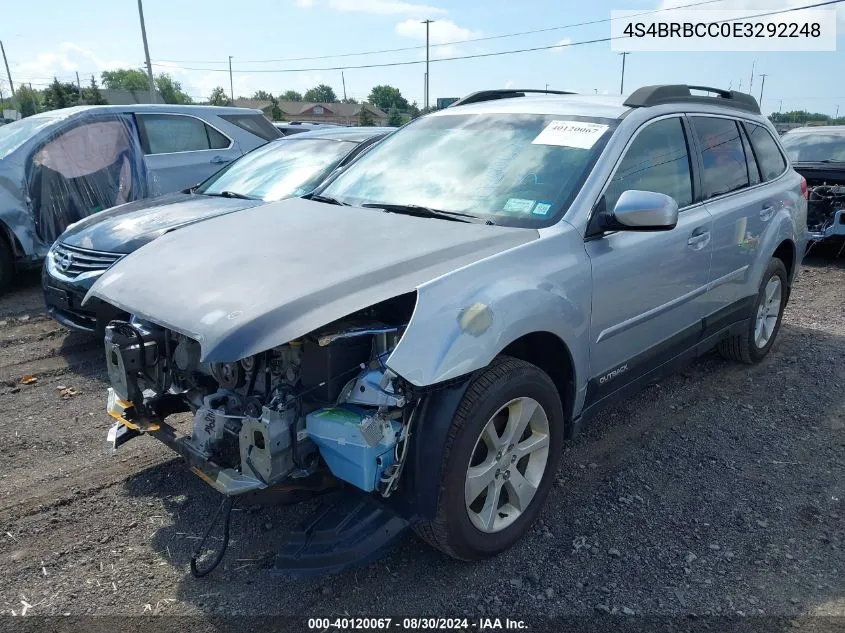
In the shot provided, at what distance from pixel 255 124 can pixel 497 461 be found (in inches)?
269

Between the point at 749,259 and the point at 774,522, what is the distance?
1925 millimetres

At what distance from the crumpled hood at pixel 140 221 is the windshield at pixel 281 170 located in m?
0.23

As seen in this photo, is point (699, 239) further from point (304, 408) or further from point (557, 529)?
point (304, 408)

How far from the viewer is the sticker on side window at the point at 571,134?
328 cm

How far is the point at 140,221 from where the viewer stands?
527cm

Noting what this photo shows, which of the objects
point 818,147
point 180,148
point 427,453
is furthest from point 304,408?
point 818,147

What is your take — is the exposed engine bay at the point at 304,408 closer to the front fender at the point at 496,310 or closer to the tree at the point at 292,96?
the front fender at the point at 496,310

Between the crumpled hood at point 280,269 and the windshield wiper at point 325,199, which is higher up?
the windshield wiper at point 325,199

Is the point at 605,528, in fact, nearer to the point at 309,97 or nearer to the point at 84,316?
the point at 84,316

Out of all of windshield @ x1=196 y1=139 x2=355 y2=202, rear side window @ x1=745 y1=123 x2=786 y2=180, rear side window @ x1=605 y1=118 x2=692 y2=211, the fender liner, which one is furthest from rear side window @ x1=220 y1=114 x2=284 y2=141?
the fender liner

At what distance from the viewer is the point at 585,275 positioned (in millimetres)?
2953

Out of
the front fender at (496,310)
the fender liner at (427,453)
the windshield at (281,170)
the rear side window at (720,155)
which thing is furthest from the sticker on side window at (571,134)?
the windshield at (281,170)

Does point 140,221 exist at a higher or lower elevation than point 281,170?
lower

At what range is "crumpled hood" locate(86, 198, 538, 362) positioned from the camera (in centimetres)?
228
